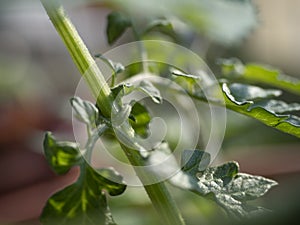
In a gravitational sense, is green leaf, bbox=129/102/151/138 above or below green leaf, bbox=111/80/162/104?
below

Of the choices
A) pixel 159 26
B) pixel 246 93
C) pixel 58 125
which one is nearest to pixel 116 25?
pixel 159 26

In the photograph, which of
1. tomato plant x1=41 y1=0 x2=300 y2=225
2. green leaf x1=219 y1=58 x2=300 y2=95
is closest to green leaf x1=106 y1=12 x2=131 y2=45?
tomato plant x1=41 y1=0 x2=300 y2=225

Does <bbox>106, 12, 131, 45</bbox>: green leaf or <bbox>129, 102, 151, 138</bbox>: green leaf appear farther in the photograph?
<bbox>106, 12, 131, 45</bbox>: green leaf

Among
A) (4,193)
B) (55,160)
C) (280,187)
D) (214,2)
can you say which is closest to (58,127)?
(4,193)

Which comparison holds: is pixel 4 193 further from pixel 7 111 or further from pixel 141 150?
pixel 141 150

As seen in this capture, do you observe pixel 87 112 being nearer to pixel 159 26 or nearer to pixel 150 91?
pixel 150 91

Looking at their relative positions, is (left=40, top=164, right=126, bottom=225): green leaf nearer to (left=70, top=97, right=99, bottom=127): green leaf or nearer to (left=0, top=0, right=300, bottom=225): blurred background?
(left=70, top=97, right=99, bottom=127): green leaf

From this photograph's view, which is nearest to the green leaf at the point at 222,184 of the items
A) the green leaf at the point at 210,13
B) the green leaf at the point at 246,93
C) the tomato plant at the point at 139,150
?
the tomato plant at the point at 139,150
